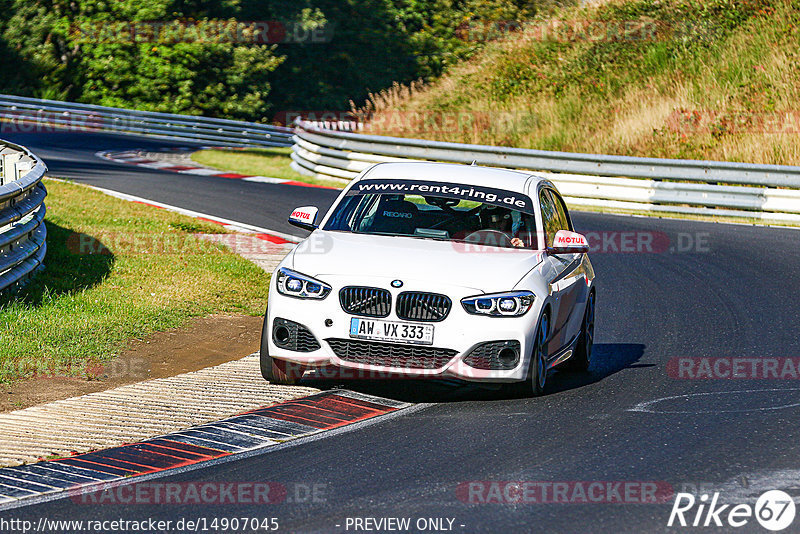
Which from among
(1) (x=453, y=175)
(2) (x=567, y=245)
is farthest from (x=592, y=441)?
(1) (x=453, y=175)

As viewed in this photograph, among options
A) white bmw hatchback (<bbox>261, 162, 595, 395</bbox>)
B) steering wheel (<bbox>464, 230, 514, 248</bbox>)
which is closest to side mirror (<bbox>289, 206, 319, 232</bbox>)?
white bmw hatchback (<bbox>261, 162, 595, 395</bbox>)

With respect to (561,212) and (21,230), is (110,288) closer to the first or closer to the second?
(21,230)

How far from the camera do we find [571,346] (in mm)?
9211

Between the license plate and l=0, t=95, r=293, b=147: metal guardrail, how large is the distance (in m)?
28.9

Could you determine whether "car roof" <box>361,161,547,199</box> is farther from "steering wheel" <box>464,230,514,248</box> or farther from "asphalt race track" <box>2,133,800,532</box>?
"asphalt race track" <box>2,133,800,532</box>

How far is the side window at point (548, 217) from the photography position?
9289mm

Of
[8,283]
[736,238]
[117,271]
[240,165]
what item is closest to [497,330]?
[8,283]

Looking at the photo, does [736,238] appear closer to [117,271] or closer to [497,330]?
[117,271]

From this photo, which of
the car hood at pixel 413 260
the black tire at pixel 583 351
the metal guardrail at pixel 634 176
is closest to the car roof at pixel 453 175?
the car hood at pixel 413 260

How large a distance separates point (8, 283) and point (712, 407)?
6324mm

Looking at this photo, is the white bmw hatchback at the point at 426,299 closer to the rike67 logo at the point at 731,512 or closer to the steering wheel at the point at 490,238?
the steering wheel at the point at 490,238

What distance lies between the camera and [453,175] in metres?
9.61

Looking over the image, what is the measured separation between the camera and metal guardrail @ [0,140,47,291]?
10.8 metres

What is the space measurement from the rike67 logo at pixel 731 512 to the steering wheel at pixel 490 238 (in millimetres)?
3346
